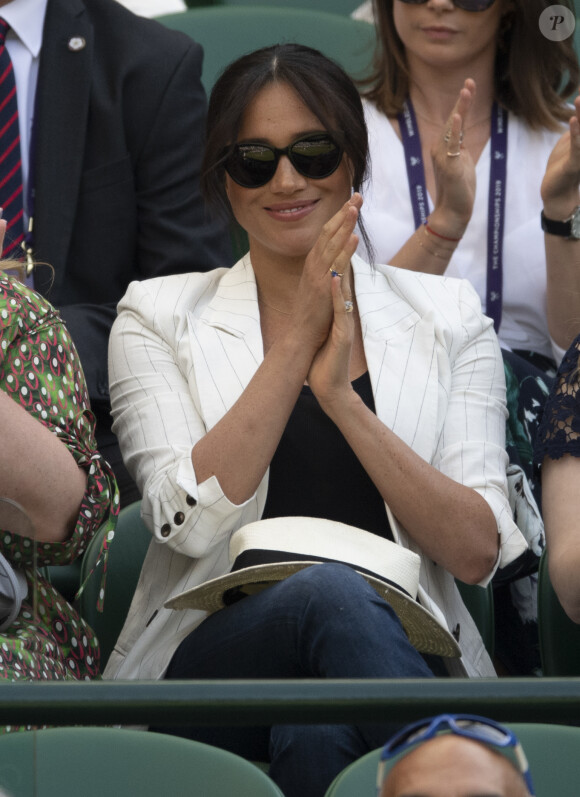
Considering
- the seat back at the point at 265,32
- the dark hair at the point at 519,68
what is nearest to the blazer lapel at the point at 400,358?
the dark hair at the point at 519,68

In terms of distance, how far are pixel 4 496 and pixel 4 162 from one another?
1.21 metres

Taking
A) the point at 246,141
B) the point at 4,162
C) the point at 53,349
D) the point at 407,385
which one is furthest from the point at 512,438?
the point at 4,162

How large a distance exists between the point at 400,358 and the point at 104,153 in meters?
0.98

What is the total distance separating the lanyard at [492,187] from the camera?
2.99 meters

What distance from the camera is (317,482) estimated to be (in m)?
2.19

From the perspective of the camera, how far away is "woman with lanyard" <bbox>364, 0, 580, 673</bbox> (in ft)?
9.25

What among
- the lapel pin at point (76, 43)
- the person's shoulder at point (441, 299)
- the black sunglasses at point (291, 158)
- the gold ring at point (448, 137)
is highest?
the lapel pin at point (76, 43)

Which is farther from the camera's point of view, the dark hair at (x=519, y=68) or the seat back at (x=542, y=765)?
the dark hair at (x=519, y=68)

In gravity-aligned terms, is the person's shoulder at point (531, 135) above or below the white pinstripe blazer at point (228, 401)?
above

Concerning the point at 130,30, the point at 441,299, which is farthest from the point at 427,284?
the point at 130,30

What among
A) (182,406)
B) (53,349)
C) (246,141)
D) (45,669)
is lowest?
(45,669)

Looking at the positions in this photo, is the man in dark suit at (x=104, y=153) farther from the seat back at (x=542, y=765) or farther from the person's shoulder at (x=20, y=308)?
the seat back at (x=542, y=765)

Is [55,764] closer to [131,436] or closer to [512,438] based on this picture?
[131,436]

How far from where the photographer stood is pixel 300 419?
2.26 metres
